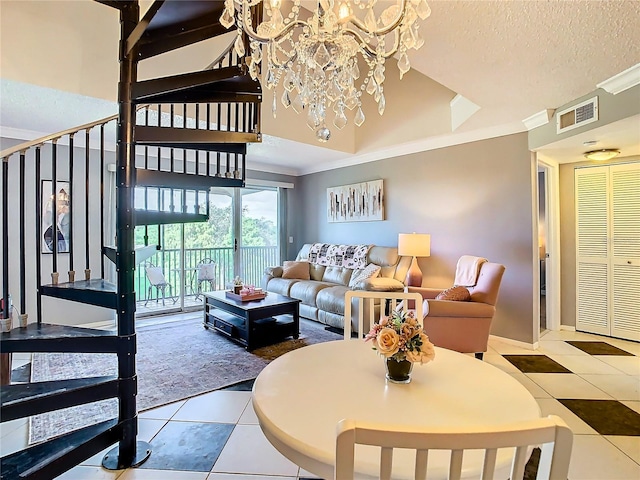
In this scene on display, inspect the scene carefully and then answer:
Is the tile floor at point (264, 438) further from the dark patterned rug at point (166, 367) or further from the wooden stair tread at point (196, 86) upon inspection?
the wooden stair tread at point (196, 86)

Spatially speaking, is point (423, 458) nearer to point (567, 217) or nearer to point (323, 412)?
point (323, 412)

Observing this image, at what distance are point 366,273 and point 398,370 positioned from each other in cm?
312

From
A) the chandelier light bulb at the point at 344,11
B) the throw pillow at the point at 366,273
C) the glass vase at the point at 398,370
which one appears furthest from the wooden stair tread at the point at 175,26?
the throw pillow at the point at 366,273

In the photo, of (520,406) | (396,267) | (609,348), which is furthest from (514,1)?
(609,348)

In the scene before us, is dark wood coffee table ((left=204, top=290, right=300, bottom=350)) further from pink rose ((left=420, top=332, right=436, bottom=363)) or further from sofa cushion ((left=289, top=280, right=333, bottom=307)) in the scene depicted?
pink rose ((left=420, top=332, right=436, bottom=363))

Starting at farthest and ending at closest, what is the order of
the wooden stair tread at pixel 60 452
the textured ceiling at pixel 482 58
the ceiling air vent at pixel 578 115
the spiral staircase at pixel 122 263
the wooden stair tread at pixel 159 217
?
the ceiling air vent at pixel 578 115, the wooden stair tread at pixel 159 217, the textured ceiling at pixel 482 58, the spiral staircase at pixel 122 263, the wooden stair tread at pixel 60 452

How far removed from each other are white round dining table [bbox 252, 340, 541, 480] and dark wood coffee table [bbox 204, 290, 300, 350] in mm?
2093

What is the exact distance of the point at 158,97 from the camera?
1979 millimetres

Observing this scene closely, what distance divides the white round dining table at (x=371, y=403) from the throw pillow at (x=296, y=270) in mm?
3719

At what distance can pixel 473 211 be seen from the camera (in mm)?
3998

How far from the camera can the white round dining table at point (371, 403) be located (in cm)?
83

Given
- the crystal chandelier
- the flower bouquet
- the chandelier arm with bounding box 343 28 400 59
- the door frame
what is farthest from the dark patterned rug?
the door frame

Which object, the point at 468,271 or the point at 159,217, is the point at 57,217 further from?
the point at 468,271

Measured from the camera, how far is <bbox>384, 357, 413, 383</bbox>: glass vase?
1.22 m
